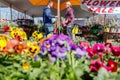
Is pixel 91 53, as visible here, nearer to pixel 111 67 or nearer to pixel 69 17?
pixel 111 67

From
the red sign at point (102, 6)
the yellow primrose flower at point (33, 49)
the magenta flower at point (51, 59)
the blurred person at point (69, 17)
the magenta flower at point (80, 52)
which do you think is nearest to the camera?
the magenta flower at point (51, 59)

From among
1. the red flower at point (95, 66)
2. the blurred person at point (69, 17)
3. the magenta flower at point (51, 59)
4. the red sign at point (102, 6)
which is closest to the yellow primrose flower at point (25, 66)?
the magenta flower at point (51, 59)

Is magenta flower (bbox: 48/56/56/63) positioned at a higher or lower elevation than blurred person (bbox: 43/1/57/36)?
lower

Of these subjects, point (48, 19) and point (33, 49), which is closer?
point (33, 49)

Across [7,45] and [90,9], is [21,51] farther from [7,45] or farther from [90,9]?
[90,9]

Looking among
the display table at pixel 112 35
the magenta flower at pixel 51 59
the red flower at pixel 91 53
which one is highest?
the red flower at pixel 91 53

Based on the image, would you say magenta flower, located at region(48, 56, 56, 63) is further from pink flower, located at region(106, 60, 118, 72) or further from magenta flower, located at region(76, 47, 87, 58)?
pink flower, located at region(106, 60, 118, 72)

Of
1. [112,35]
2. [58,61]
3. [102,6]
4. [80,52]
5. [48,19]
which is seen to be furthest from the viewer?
[112,35]

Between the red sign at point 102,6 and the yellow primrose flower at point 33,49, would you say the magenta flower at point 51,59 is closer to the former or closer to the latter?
the yellow primrose flower at point 33,49

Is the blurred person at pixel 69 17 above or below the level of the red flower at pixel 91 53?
above

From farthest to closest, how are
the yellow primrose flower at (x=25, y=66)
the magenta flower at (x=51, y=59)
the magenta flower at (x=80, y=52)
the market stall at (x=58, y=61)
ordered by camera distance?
the magenta flower at (x=80, y=52), the magenta flower at (x=51, y=59), the yellow primrose flower at (x=25, y=66), the market stall at (x=58, y=61)

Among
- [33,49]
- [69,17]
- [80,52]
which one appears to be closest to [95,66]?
[80,52]

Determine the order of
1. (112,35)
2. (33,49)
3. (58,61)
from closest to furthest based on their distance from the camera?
(58,61) < (33,49) < (112,35)

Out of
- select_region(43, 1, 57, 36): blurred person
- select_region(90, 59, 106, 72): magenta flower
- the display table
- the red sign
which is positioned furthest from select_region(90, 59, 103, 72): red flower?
the display table
